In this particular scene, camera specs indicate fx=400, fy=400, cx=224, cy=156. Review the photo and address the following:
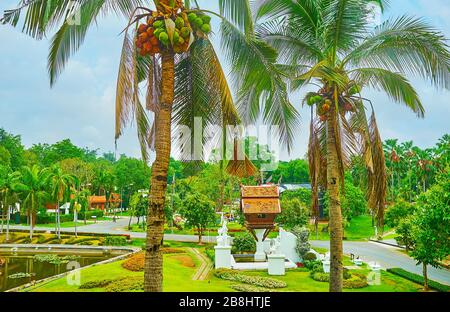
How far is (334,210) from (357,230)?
3459 cm

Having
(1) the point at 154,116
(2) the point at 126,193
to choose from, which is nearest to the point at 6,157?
(2) the point at 126,193

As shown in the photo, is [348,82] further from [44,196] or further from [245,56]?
[44,196]

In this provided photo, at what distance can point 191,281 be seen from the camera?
14.5 meters

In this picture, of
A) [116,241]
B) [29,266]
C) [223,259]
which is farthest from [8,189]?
[223,259]

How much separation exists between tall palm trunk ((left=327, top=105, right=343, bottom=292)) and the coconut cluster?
3821mm

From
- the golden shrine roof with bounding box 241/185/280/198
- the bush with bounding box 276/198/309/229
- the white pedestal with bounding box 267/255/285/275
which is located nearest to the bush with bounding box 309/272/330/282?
the white pedestal with bounding box 267/255/285/275

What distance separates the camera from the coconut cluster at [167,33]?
5.79 meters

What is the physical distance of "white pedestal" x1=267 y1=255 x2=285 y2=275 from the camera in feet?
59.0

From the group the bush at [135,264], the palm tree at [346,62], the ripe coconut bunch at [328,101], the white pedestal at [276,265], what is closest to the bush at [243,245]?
the white pedestal at [276,265]

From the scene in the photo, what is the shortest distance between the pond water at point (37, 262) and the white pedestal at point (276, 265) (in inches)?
404

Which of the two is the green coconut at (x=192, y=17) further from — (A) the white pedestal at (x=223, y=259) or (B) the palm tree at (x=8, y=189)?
(B) the palm tree at (x=8, y=189)

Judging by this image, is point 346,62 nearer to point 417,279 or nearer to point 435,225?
point 435,225

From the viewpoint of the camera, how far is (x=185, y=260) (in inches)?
826

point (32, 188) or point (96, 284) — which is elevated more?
point (32, 188)
